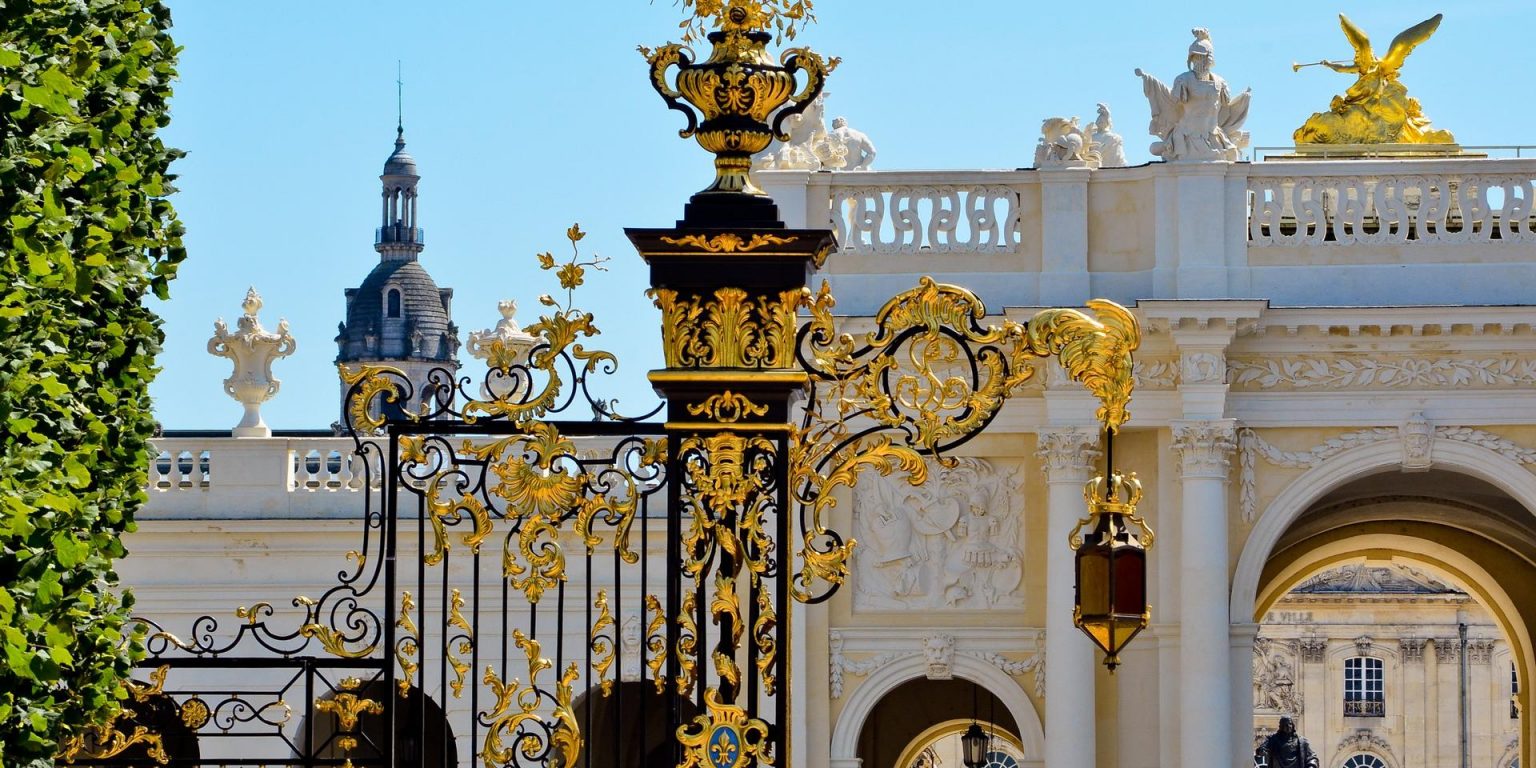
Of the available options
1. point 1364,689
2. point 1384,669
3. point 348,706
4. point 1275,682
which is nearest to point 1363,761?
point 1364,689

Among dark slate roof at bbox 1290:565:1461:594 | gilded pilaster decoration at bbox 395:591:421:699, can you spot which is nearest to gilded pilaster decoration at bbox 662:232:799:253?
gilded pilaster decoration at bbox 395:591:421:699

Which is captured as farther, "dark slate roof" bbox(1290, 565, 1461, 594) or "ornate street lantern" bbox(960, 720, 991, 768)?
"dark slate roof" bbox(1290, 565, 1461, 594)

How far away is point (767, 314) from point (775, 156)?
1679 centimetres

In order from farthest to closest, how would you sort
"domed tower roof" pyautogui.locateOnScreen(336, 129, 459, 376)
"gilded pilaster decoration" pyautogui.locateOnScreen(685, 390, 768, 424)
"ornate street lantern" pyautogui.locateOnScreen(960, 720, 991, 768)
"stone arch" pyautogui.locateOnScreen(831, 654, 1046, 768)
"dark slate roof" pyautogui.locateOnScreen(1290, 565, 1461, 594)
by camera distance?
"domed tower roof" pyautogui.locateOnScreen(336, 129, 459, 376), "dark slate roof" pyautogui.locateOnScreen(1290, 565, 1461, 594), "ornate street lantern" pyautogui.locateOnScreen(960, 720, 991, 768), "stone arch" pyautogui.locateOnScreen(831, 654, 1046, 768), "gilded pilaster decoration" pyautogui.locateOnScreen(685, 390, 768, 424)

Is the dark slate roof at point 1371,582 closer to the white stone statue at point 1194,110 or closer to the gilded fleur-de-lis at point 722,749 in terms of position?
the white stone statue at point 1194,110

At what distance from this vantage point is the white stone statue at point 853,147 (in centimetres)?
3025

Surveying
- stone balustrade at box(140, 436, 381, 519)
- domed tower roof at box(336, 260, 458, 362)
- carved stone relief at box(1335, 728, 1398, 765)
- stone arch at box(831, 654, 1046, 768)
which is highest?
domed tower roof at box(336, 260, 458, 362)

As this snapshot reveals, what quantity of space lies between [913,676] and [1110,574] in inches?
668

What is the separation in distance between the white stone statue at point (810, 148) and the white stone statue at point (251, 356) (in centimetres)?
548

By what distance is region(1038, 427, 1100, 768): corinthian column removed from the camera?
29.0m

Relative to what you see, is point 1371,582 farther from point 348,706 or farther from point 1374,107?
point 348,706

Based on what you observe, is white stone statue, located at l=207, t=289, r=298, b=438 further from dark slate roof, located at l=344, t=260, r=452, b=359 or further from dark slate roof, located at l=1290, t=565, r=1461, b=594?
dark slate roof, located at l=344, t=260, r=452, b=359

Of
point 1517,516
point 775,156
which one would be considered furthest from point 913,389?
point 1517,516

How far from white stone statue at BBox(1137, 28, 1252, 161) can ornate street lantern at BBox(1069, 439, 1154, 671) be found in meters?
16.4
